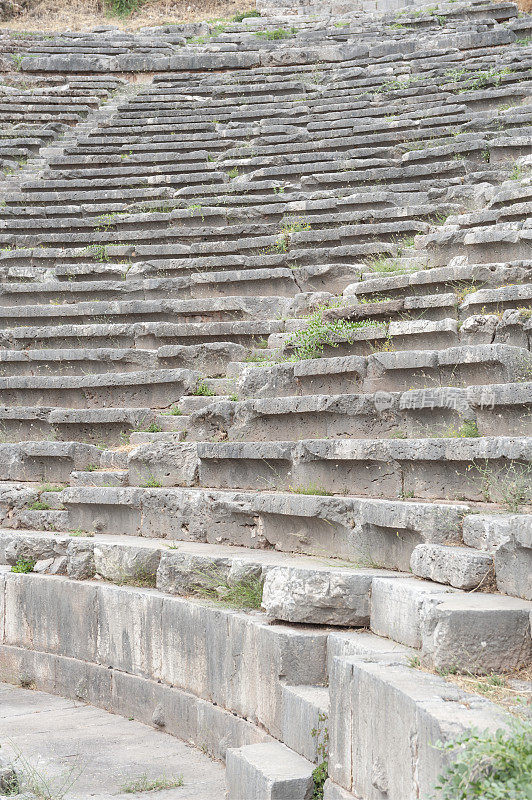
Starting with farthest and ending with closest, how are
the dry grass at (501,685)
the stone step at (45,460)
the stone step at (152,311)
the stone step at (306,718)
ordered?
the stone step at (152,311)
the stone step at (45,460)
the stone step at (306,718)
the dry grass at (501,685)

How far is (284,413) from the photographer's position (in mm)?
6402

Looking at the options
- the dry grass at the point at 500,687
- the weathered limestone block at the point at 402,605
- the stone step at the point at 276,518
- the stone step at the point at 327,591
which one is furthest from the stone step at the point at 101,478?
the dry grass at the point at 500,687

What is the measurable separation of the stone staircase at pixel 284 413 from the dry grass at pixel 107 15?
290 inches

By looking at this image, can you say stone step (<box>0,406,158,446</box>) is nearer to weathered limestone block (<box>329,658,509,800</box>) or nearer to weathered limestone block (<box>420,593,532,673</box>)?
weathered limestone block (<box>329,658,509,800</box>)

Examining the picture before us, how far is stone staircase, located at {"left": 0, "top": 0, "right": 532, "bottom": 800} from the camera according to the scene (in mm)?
3846

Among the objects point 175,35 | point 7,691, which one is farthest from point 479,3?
point 7,691

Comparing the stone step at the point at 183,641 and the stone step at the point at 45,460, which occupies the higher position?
the stone step at the point at 45,460

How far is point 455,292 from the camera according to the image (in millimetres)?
7035

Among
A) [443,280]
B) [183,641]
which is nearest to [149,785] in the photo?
[183,641]

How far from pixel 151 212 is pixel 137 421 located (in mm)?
4379

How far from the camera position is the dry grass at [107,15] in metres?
20.6

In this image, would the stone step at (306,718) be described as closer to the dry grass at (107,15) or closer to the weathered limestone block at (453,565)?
the weathered limestone block at (453,565)

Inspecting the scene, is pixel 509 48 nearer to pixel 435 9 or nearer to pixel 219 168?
pixel 435 9

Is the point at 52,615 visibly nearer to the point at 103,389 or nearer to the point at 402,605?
the point at 103,389
